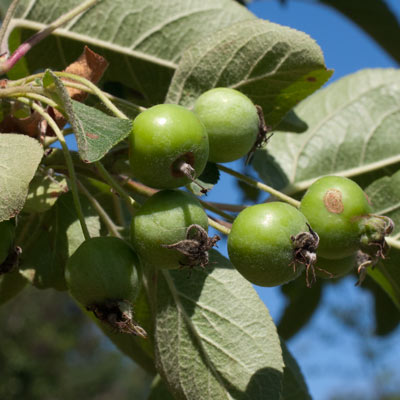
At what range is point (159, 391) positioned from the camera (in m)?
1.82

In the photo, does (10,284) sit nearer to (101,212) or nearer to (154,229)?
(101,212)

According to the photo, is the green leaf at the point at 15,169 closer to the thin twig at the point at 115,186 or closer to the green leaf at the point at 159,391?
the thin twig at the point at 115,186

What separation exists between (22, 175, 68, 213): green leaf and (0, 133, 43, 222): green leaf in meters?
0.20

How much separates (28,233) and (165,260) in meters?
0.59

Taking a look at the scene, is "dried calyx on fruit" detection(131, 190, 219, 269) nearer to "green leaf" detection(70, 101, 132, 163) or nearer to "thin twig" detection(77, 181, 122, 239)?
"green leaf" detection(70, 101, 132, 163)

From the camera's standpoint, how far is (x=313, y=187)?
1.15 metres

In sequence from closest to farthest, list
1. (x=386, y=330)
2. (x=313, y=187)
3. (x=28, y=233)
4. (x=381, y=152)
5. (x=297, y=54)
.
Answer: (x=313, y=187) < (x=297, y=54) < (x=28, y=233) < (x=381, y=152) < (x=386, y=330)

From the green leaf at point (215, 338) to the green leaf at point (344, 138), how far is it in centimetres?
51

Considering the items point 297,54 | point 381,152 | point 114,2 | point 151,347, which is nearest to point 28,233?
point 151,347

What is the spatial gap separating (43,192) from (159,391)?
0.87 metres

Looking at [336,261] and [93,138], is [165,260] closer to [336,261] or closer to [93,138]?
[93,138]

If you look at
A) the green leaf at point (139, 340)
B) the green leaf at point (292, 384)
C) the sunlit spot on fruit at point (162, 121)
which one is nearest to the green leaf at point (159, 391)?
the green leaf at point (139, 340)

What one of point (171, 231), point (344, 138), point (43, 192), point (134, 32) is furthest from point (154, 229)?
point (344, 138)

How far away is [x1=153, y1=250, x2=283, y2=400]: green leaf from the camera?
51.4 inches
